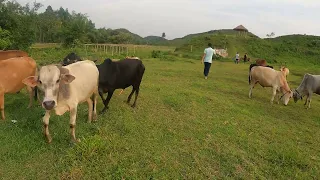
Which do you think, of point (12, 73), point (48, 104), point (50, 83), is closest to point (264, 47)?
point (12, 73)

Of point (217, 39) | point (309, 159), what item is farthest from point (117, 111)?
point (217, 39)

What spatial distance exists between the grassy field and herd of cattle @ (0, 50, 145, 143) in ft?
1.45

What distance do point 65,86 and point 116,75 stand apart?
1.87 metres

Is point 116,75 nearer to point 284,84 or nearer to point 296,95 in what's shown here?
point 284,84

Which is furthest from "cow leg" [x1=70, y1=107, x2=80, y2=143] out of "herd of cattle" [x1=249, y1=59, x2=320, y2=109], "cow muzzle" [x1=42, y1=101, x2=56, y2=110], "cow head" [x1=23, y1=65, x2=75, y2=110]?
"herd of cattle" [x1=249, y1=59, x2=320, y2=109]

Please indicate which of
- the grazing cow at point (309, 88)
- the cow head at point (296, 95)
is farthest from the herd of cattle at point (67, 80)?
the grazing cow at point (309, 88)

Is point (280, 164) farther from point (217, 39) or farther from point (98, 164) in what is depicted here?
point (217, 39)

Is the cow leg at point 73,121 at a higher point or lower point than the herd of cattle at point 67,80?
lower

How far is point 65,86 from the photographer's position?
500cm

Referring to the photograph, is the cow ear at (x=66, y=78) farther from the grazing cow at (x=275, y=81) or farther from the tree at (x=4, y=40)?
the tree at (x=4, y=40)

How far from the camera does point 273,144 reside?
→ 253 inches

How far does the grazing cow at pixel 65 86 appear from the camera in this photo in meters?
4.57

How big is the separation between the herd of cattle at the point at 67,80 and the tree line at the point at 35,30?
14.5m

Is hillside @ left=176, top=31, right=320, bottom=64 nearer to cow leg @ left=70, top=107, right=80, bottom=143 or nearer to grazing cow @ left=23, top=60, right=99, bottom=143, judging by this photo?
grazing cow @ left=23, top=60, right=99, bottom=143
